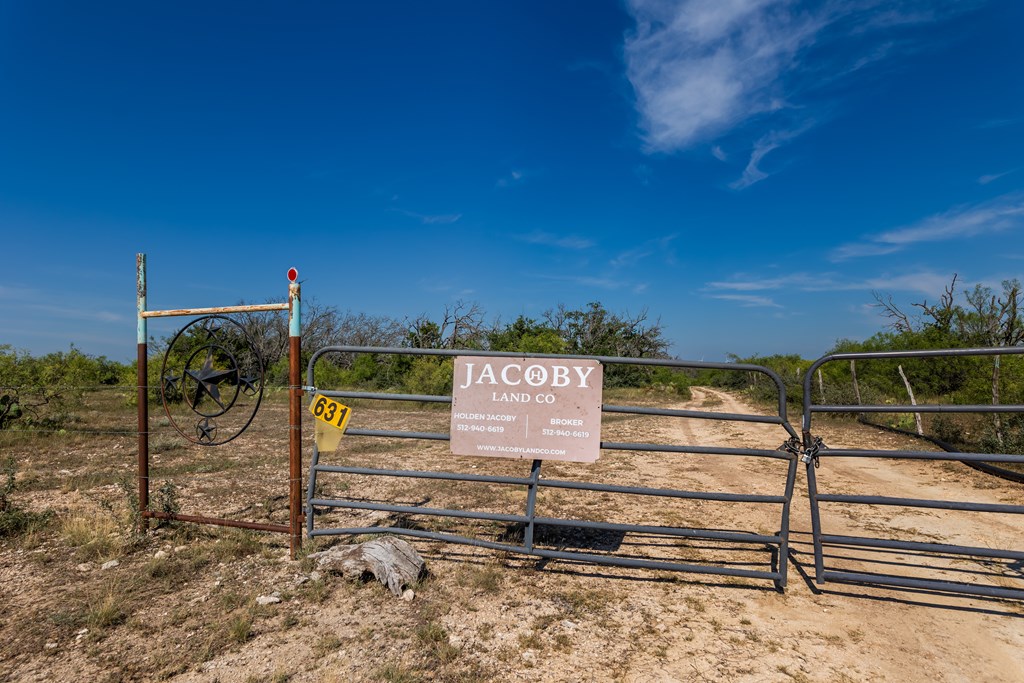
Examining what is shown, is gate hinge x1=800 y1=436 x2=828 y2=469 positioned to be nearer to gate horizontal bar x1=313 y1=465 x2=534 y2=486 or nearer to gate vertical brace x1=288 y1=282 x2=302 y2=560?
gate horizontal bar x1=313 y1=465 x2=534 y2=486

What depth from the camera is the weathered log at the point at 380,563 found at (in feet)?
12.9

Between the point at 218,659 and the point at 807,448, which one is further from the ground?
the point at 807,448

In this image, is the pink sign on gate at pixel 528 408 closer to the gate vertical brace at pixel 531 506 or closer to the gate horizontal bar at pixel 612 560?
the gate vertical brace at pixel 531 506

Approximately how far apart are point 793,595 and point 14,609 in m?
5.71

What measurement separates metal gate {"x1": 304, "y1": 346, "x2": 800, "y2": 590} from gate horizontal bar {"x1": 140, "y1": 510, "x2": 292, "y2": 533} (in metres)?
0.24

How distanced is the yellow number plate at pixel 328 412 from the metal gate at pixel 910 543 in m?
3.71

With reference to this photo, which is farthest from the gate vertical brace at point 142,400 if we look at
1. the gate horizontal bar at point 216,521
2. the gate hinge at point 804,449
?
the gate hinge at point 804,449

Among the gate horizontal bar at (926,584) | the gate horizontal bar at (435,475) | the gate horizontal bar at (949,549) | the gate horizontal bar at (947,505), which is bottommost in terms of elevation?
the gate horizontal bar at (926,584)

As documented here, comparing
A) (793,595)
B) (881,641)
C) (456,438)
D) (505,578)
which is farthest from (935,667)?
(456,438)

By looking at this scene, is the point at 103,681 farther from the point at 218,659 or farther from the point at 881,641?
the point at 881,641

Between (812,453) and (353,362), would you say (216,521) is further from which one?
(353,362)

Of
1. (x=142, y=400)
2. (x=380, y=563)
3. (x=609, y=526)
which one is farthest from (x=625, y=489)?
(x=142, y=400)

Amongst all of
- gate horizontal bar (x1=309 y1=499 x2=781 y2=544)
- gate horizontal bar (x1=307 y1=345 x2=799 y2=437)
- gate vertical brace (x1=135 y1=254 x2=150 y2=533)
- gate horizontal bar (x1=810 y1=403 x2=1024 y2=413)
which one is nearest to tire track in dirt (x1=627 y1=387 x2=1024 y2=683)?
gate horizontal bar (x1=309 y1=499 x2=781 y2=544)

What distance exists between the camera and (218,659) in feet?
9.90
